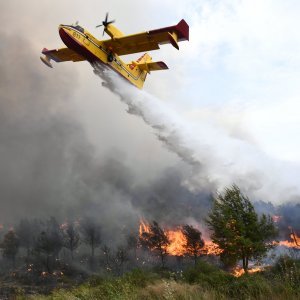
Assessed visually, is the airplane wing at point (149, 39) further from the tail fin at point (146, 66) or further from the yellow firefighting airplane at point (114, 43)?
the tail fin at point (146, 66)

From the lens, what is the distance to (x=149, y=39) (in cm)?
3441

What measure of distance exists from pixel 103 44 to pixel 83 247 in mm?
127530

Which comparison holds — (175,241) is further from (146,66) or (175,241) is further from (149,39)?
(149,39)

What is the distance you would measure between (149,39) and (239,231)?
76.8 feet

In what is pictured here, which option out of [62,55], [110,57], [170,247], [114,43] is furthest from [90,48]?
[170,247]

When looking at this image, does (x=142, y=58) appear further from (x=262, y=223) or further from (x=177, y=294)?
(x=177, y=294)

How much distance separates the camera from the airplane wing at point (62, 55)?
40938 millimetres

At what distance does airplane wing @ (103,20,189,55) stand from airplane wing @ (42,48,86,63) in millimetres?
6896

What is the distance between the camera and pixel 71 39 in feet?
105

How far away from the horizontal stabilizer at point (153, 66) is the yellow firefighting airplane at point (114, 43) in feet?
7.84

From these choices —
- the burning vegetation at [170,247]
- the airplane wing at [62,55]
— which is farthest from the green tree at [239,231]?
the airplane wing at [62,55]

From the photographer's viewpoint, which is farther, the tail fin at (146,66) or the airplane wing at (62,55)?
the tail fin at (146,66)

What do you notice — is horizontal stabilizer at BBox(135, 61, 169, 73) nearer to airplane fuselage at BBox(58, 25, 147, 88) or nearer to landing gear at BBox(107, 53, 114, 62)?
airplane fuselage at BBox(58, 25, 147, 88)

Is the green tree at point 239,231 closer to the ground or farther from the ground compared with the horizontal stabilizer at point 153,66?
closer to the ground
